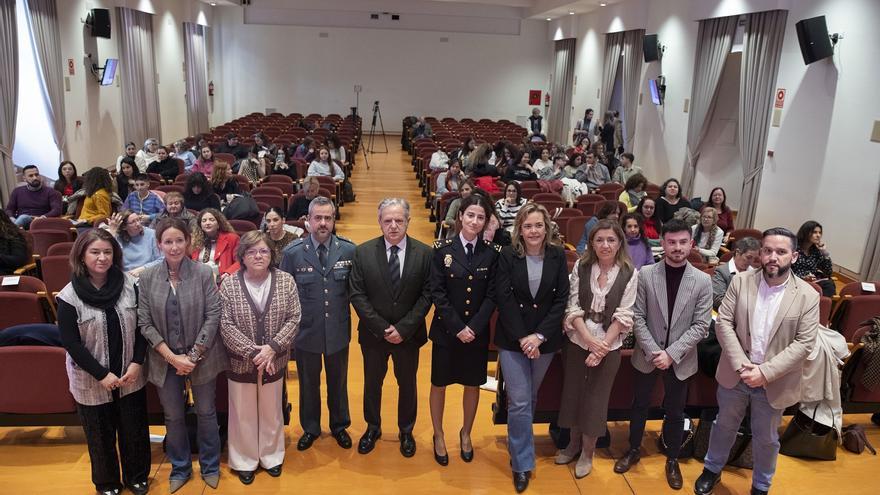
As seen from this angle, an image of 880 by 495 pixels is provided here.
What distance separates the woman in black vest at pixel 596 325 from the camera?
346 cm

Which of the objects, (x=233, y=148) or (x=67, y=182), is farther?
(x=233, y=148)

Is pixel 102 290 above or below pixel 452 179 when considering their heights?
above

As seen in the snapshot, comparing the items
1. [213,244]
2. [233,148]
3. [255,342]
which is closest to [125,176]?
[233,148]

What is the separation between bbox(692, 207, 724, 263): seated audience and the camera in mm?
6699

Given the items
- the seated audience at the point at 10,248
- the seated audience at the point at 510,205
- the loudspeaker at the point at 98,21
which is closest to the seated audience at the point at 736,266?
the seated audience at the point at 510,205

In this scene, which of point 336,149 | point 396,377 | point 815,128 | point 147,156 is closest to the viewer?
point 396,377

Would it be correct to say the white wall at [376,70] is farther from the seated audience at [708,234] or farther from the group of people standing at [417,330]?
the group of people standing at [417,330]

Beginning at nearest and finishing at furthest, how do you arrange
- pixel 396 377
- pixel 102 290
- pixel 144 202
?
pixel 102 290 < pixel 396 377 < pixel 144 202

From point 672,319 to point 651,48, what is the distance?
11.6 meters

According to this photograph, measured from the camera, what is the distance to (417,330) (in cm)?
374

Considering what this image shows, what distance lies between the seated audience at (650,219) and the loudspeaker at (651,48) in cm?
771

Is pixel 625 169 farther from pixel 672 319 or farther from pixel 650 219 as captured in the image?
pixel 672 319

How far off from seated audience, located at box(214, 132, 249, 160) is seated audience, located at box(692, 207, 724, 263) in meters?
7.89

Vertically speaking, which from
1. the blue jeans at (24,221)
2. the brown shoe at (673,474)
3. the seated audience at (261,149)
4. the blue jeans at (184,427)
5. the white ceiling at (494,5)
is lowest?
the brown shoe at (673,474)
